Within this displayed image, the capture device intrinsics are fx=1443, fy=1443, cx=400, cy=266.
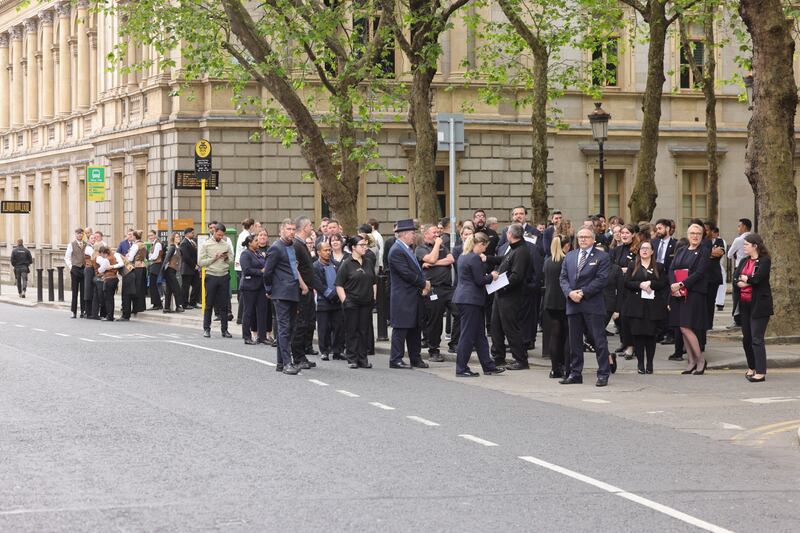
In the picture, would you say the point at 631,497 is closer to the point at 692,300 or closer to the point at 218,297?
the point at 692,300

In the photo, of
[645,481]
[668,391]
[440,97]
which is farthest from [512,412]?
[440,97]

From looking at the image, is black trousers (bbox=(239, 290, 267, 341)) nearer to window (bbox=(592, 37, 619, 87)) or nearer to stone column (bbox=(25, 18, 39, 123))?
window (bbox=(592, 37, 619, 87))

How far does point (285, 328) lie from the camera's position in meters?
17.8

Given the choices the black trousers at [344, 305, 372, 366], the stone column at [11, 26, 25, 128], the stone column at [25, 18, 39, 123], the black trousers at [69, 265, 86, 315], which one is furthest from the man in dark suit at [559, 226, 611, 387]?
the stone column at [11, 26, 25, 128]

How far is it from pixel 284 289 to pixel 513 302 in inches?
116

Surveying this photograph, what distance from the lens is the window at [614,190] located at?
43.1 metres

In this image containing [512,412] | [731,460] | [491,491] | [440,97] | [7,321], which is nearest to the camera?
[491,491]

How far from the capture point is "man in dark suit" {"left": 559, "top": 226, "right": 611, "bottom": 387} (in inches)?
653

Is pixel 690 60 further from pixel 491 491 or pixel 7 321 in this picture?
pixel 491 491

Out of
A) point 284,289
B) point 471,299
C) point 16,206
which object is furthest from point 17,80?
point 471,299

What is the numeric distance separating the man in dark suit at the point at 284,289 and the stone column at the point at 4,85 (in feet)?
161

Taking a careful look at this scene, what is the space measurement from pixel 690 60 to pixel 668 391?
18228mm

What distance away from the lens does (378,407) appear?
559 inches

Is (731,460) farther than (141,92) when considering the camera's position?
No
